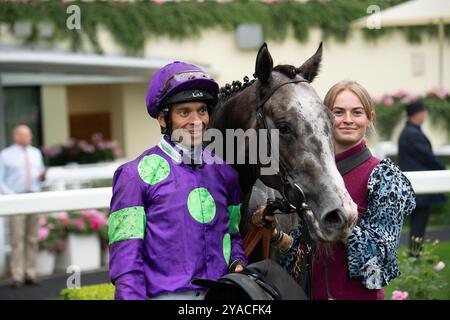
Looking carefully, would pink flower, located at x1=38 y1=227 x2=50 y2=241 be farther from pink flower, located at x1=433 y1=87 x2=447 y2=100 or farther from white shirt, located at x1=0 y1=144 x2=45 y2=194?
pink flower, located at x1=433 y1=87 x2=447 y2=100

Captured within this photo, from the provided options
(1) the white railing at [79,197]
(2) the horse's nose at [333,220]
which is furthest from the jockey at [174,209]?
(1) the white railing at [79,197]

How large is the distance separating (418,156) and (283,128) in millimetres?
5412

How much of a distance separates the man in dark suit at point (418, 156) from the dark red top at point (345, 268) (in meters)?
4.82

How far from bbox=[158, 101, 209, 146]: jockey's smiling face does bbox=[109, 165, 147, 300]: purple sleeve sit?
0.70 feet

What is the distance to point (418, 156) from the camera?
7.88m

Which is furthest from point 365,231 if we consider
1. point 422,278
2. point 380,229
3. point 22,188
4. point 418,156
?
point 22,188

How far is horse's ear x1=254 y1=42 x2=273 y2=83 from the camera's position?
279 centimetres

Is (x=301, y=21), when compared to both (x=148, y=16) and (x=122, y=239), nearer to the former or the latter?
(x=148, y=16)

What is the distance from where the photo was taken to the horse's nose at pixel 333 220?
2504 millimetres

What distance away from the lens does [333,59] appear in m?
12.1

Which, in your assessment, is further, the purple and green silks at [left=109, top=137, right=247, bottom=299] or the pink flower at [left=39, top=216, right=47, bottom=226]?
the pink flower at [left=39, top=216, right=47, bottom=226]

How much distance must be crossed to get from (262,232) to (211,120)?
51 centimetres

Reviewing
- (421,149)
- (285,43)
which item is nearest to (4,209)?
(421,149)

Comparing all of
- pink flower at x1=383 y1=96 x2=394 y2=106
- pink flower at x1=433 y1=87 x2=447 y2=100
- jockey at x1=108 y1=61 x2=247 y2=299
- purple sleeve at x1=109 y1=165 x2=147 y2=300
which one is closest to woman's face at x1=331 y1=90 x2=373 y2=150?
jockey at x1=108 y1=61 x2=247 y2=299
